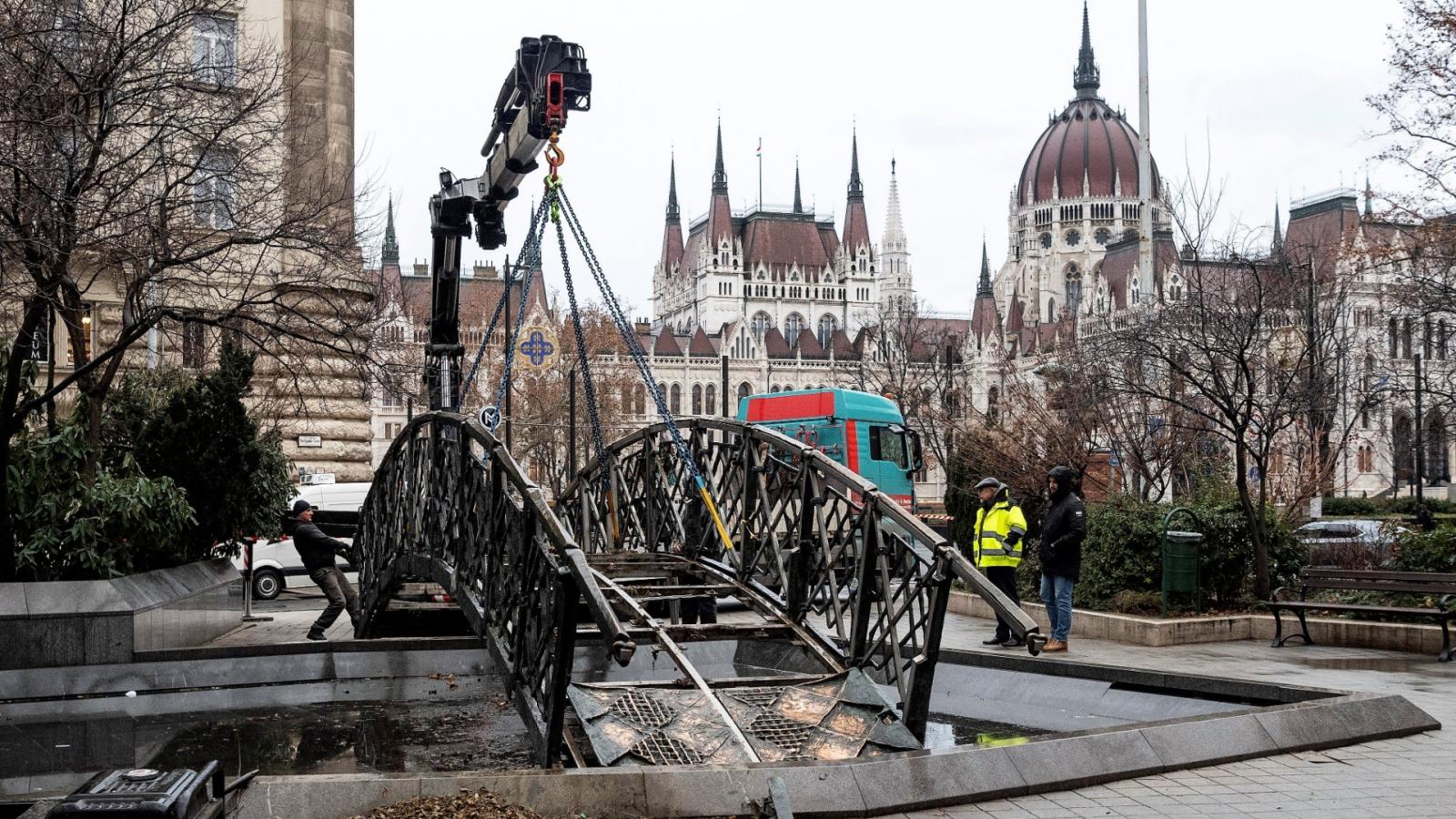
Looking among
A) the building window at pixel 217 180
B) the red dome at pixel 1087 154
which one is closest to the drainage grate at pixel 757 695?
the building window at pixel 217 180

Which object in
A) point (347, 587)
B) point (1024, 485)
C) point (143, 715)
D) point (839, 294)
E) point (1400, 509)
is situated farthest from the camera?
point (839, 294)

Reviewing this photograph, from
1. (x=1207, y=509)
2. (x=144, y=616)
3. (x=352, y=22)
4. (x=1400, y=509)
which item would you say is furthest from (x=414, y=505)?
(x=1400, y=509)

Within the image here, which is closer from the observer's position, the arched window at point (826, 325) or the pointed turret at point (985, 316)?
the pointed turret at point (985, 316)

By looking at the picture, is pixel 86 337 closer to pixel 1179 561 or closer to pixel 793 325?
pixel 1179 561

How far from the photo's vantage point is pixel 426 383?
16234 mm

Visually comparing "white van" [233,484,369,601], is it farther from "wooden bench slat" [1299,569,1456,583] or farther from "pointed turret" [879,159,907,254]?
"pointed turret" [879,159,907,254]

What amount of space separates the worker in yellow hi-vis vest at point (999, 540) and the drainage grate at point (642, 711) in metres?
6.93

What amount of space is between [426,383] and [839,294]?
164759 mm

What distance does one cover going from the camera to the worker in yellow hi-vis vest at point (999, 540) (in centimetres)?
1523

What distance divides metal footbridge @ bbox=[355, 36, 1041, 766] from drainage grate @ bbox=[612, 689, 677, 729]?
17 mm

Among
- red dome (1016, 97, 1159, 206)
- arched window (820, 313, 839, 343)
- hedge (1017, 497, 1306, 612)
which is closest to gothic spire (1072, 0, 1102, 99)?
red dome (1016, 97, 1159, 206)

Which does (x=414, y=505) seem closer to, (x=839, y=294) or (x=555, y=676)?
(x=555, y=676)

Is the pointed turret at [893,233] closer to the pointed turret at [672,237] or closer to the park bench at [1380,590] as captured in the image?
the pointed turret at [672,237]

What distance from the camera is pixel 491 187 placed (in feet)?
50.6
